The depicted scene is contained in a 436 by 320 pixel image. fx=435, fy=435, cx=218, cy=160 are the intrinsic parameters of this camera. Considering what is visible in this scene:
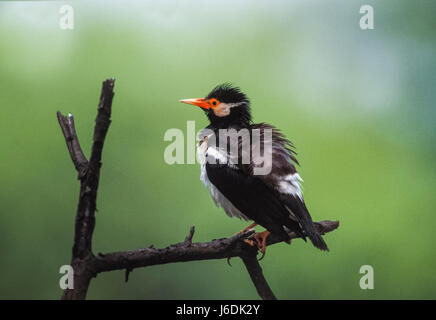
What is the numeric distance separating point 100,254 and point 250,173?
3.16 ft

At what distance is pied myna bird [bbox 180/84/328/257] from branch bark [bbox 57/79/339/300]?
140mm

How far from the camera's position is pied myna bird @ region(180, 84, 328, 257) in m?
2.27

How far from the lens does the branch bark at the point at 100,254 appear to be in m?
1.58

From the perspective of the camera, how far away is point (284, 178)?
238 centimetres

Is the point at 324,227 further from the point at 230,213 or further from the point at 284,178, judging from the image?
the point at 230,213

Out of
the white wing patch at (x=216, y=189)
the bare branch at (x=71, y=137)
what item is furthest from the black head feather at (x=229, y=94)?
the bare branch at (x=71, y=137)

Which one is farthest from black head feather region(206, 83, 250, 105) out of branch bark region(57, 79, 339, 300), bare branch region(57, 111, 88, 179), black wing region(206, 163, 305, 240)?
bare branch region(57, 111, 88, 179)

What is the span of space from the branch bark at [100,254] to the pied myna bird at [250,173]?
14 cm

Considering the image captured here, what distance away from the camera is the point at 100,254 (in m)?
1.74

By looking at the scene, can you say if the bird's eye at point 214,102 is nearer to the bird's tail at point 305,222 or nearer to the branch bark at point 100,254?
the bird's tail at point 305,222

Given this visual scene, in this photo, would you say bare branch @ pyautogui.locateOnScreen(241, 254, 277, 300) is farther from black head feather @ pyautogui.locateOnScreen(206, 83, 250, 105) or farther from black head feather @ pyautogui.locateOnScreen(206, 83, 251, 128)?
black head feather @ pyautogui.locateOnScreen(206, 83, 250, 105)

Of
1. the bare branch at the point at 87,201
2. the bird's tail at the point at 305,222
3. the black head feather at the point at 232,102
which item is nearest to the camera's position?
the bare branch at the point at 87,201

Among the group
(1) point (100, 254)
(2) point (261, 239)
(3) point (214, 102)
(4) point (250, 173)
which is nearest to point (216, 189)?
(4) point (250, 173)
